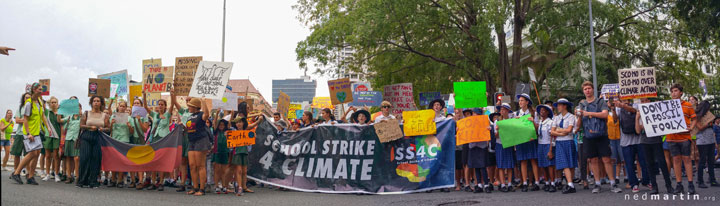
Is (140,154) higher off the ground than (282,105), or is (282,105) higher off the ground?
(282,105)

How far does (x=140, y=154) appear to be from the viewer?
1005 centimetres

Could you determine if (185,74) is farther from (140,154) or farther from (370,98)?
(370,98)

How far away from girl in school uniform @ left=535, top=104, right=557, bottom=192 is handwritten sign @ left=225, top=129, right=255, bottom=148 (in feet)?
15.9

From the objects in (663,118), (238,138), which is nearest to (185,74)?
(238,138)

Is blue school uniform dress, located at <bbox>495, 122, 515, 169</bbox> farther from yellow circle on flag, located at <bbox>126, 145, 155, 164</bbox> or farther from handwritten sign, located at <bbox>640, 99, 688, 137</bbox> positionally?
yellow circle on flag, located at <bbox>126, 145, 155, 164</bbox>

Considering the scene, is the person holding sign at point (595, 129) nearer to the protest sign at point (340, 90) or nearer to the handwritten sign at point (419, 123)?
the handwritten sign at point (419, 123)

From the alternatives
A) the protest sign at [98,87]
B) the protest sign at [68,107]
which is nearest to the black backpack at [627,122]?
the protest sign at [68,107]

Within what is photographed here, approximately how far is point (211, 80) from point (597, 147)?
697 cm

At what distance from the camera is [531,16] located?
1927 centimetres

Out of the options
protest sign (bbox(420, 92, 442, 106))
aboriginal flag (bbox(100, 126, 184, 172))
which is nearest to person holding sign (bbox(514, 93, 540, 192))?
aboriginal flag (bbox(100, 126, 184, 172))

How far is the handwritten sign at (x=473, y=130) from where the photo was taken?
9245mm

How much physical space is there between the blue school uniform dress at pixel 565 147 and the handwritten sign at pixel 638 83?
0.85 metres

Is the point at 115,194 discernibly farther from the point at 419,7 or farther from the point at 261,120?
the point at 419,7

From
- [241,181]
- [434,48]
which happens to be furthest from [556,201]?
[434,48]
